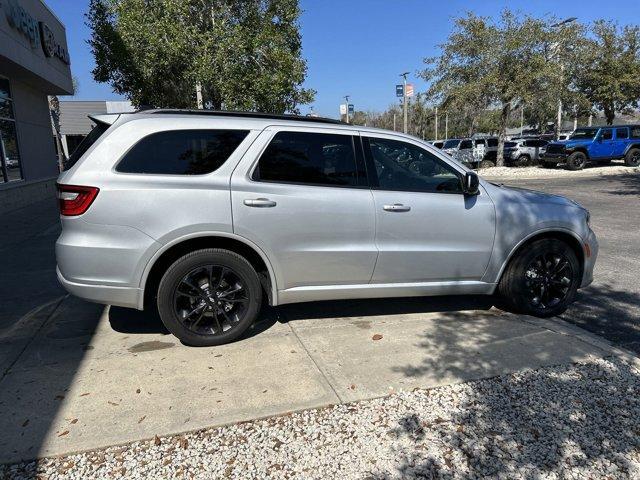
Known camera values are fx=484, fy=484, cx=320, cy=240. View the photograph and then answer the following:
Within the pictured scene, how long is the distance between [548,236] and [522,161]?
79.7ft

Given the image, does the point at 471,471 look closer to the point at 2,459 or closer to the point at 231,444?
the point at 231,444

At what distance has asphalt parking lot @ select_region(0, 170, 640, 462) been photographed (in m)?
3.00

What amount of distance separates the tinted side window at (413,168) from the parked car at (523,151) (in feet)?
79.4

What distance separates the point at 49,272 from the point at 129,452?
15.0ft

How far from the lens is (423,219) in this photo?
418cm

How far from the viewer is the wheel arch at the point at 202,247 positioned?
3693 millimetres

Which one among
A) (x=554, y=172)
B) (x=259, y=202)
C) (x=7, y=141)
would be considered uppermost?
(x=7, y=141)

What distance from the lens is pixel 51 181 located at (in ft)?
54.8

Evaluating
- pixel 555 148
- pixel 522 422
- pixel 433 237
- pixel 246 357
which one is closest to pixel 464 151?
pixel 555 148

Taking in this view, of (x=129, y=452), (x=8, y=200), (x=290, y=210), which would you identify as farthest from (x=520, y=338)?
(x=8, y=200)

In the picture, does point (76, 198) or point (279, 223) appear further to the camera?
point (279, 223)

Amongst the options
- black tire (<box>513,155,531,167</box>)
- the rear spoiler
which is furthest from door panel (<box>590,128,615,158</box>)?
the rear spoiler

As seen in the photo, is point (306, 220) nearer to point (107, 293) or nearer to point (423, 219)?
point (423, 219)

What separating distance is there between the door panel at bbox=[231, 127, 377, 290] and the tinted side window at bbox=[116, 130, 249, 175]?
195 millimetres
